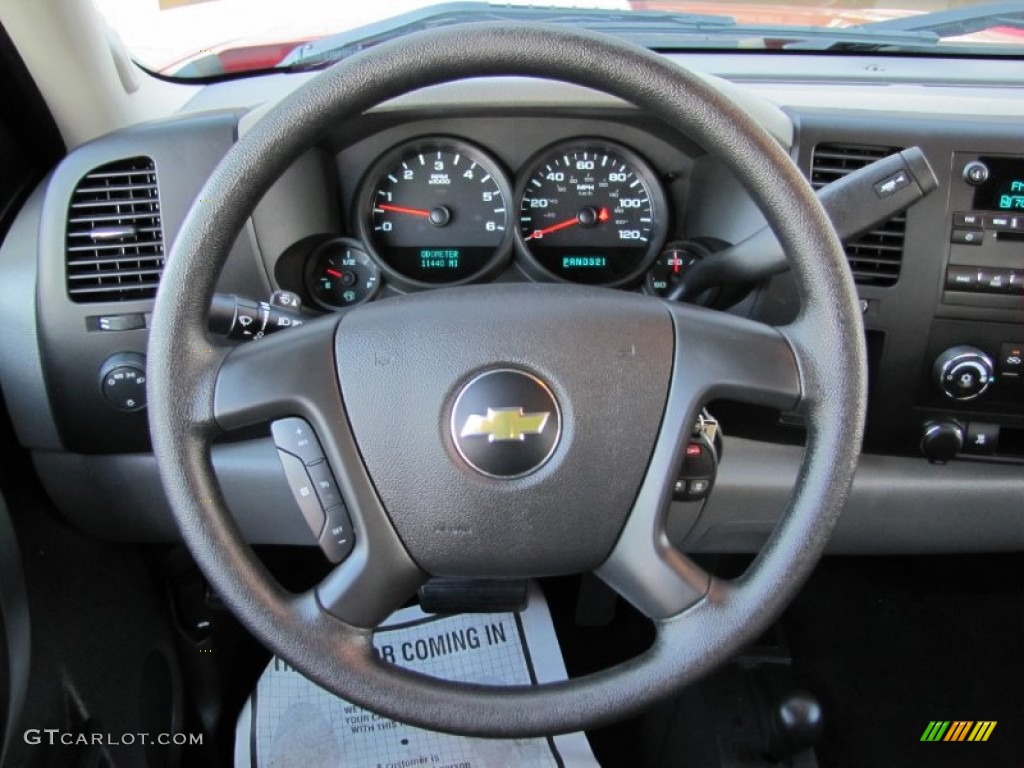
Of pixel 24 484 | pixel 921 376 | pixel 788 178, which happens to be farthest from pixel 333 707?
pixel 788 178

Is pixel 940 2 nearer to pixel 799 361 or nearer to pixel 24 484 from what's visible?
pixel 799 361

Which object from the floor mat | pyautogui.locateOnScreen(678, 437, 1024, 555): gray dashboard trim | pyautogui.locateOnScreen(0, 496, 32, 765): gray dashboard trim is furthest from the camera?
the floor mat

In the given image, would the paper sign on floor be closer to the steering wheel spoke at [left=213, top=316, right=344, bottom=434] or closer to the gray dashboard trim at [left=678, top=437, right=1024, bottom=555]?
the gray dashboard trim at [left=678, top=437, right=1024, bottom=555]

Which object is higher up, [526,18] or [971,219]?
[526,18]

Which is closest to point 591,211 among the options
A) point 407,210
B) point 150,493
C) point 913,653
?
point 407,210

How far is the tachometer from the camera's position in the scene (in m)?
1.35

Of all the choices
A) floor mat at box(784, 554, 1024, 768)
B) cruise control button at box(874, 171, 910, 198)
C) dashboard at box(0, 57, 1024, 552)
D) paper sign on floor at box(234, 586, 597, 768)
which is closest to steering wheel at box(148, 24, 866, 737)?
cruise control button at box(874, 171, 910, 198)

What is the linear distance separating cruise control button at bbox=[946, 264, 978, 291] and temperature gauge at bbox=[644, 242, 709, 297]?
33 centimetres

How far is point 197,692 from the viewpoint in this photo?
5.45 feet

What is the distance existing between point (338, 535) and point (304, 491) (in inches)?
2.1

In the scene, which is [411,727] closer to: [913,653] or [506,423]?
[506,423]

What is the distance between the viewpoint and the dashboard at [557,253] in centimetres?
124

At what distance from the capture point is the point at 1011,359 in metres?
1.27

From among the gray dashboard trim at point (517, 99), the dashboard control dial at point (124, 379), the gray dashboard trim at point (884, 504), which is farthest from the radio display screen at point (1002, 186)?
the dashboard control dial at point (124, 379)
